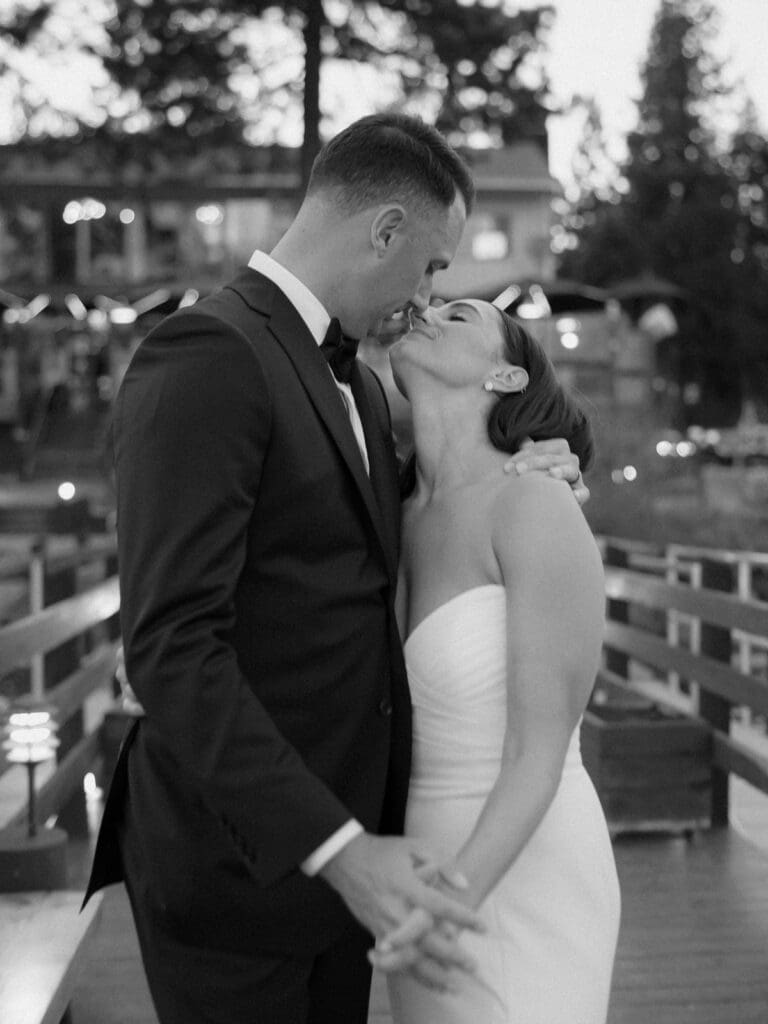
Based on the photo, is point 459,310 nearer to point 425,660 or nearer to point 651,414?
point 425,660

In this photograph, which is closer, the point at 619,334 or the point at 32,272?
the point at 619,334

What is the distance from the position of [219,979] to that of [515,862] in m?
0.53

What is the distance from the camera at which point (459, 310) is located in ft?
8.84

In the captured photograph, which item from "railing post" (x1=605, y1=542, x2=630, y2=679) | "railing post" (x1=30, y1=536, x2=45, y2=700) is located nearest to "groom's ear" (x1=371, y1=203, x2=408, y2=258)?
"railing post" (x1=30, y1=536, x2=45, y2=700)

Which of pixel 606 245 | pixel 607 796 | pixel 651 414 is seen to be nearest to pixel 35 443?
pixel 651 414

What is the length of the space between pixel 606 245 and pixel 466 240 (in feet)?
45.2

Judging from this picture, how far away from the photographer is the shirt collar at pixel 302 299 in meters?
2.35

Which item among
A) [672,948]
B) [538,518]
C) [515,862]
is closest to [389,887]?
[515,862]

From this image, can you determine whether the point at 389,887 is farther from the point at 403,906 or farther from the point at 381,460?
the point at 381,460

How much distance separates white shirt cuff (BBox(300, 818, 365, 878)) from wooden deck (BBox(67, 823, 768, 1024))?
97.1 inches

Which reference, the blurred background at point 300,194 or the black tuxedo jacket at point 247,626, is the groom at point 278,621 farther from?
the blurred background at point 300,194

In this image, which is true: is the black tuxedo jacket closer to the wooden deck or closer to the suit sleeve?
the suit sleeve

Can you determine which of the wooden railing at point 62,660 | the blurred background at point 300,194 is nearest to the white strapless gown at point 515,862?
the blurred background at point 300,194

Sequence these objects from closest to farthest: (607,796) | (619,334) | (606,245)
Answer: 1. (607,796)
2. (619,334)
3. (606,245)
